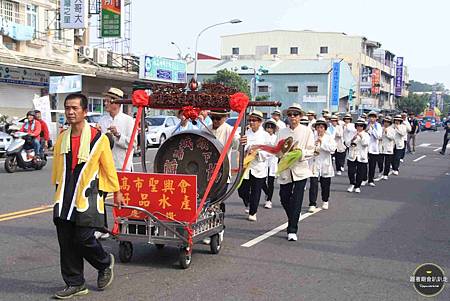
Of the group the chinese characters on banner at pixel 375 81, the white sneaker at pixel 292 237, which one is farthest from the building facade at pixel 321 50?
the white sneaker at pixel 292 237

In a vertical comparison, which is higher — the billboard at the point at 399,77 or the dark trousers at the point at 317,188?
the billboard at the point at 399,77

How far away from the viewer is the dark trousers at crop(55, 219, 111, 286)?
15.1ft

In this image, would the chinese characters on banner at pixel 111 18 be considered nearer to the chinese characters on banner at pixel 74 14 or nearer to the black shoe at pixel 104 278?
the chinese characters on banner at pixel 74 14

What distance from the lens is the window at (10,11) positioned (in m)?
22.6

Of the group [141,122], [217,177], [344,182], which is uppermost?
[141,122]

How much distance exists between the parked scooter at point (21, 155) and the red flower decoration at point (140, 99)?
816 centimetres

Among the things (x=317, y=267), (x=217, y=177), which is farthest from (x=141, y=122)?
(x=317, y=267)

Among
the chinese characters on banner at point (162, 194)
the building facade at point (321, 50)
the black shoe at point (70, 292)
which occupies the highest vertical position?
the building facade at point (321, 50)

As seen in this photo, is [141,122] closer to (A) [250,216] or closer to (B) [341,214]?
(A) [250,216]

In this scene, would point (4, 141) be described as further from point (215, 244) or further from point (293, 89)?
point (293, 89)

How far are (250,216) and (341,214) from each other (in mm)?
1780

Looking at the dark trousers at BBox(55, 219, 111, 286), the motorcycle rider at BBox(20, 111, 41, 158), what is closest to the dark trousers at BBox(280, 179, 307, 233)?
the dark trousers at BBox(55, 219, 111, 286)

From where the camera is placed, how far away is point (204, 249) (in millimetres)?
6539

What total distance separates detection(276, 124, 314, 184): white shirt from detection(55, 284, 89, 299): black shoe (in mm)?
3384
